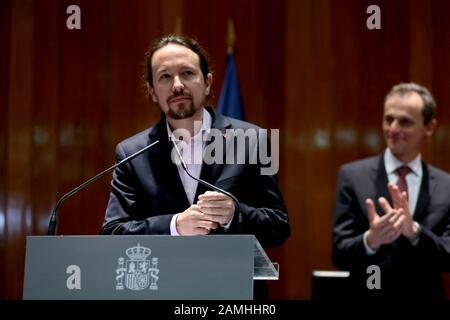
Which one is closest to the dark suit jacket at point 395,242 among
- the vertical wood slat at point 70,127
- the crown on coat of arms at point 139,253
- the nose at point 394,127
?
the nose at point 394,127

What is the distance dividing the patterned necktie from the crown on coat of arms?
1.76m

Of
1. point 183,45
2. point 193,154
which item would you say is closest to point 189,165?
point 193,154

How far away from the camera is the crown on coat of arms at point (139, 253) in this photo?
1.82 m

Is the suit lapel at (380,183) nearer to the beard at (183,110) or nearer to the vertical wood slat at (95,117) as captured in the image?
the beard at (183,110)

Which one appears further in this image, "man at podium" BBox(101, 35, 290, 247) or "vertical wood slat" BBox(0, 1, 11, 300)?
"vertical wood slat" BBox(0, 1, 11, 300)

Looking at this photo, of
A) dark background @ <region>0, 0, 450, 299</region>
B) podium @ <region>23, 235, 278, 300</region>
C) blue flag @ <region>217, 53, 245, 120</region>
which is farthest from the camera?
dark background @ <region>0, 0, 450, 299</region>

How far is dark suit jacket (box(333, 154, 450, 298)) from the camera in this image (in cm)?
295

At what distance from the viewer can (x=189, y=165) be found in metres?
2.73

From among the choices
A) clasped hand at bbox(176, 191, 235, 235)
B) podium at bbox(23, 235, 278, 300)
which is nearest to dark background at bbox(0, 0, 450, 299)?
clasped hand at bbox(176, 191, 235, 235)

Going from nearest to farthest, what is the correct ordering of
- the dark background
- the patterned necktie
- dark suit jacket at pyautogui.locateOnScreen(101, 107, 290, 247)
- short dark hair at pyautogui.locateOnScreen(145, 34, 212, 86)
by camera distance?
dark suit jacket at pyautogui.locateOnScreen(101, 107, 290, 247) < short dark hair at pyautogui.locateOnScreen(145, 34, 212, 86) < the patterned necktie < the dark background

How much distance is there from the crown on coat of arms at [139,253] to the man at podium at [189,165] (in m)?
0.59

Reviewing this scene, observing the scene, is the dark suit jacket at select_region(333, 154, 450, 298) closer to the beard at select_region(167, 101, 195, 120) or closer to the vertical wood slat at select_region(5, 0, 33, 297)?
the beard at select_region(167, 101, 195, 120)

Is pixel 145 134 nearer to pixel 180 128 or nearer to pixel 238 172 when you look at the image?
pixel 180 128
